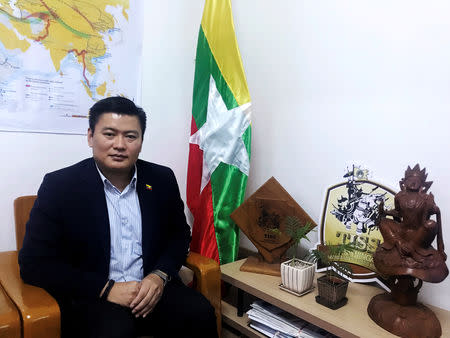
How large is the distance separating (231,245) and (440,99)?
1.14 metres

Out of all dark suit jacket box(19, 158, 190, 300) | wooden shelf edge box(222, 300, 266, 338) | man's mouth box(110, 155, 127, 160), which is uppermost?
man's mouth box(110, 155, 127, 160)

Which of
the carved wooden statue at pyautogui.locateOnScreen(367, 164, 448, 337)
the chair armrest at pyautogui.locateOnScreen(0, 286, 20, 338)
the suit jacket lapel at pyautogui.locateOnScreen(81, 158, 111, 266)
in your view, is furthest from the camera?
the suit jacket lapel at pyautogui.locateOnScreen(81, 158, 111, 266)

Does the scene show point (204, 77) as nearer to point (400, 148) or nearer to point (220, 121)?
point (220, 121)

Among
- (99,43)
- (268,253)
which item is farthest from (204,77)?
(268,253)

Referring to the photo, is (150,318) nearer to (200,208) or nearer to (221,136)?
(200,208)

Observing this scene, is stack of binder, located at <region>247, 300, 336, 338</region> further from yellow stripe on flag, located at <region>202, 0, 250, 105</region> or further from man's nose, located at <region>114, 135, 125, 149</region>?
yellow stripe on flag, located at <region>202, 0, 250, 105</region>

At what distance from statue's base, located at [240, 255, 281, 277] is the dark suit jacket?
0.30 metres

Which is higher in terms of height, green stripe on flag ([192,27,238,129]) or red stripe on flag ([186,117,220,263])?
green stripe on flag ([192,27,238,129])

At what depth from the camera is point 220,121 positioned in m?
1.74

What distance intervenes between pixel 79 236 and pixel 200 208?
0.70 meters

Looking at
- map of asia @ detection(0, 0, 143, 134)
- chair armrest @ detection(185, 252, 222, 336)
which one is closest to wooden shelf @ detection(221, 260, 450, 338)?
Answer: chair armrest @ detection(185, 252, 222, 336)

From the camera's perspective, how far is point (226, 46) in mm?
1750

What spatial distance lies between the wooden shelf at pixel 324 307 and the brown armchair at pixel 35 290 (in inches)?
5.5

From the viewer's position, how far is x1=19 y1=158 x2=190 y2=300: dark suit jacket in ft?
3.74
